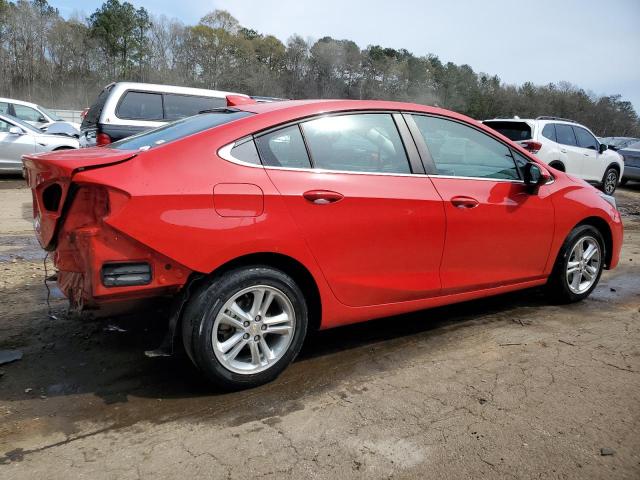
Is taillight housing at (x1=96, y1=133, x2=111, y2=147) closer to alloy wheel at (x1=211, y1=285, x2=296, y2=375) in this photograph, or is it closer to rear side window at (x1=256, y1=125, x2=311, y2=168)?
rear side window at (x1=256, y1=125, x2=311, y2=168)

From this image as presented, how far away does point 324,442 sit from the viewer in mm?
2604

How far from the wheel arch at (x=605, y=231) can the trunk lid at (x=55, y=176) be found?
3923 mm

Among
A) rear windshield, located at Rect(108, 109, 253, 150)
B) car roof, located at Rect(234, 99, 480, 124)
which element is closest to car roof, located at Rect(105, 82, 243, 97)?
rear windshield, located at Rect(108, 109, 253, 150)

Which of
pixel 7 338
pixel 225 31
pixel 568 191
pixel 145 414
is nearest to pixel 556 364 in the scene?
pixel 568 191

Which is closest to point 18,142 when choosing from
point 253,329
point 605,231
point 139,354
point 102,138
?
point 102,138

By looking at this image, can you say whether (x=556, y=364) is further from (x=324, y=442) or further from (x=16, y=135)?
(x=16, y=135)

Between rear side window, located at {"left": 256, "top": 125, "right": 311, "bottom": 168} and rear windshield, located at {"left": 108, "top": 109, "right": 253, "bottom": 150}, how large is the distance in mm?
270

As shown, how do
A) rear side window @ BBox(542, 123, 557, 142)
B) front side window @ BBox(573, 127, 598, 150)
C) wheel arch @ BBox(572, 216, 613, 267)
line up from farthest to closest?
front side window @ BBox(573, 127, 598, 150) < rear side window @ BBox(542, 123, 557, 142) < wheel arch @ BBox(572, 216, 613, 267)

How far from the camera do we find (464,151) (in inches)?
159

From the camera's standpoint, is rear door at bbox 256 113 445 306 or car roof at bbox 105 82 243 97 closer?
rear door at bbox 256 113 445 306

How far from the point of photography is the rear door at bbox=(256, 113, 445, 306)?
3.16 m

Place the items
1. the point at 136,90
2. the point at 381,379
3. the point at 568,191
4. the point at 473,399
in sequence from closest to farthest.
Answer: the point at 473,399 < the point at 381,379 < the point at 568,191 < the point at 136,90

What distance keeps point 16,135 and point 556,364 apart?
12264 mm

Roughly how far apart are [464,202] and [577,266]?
169 cm
